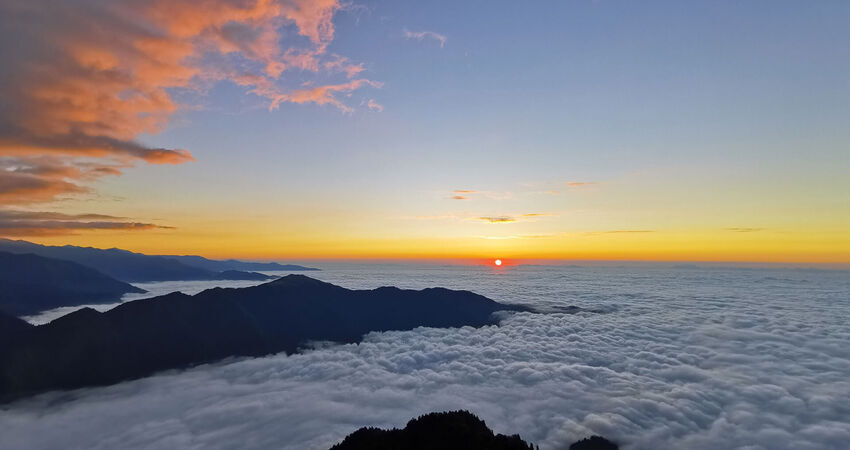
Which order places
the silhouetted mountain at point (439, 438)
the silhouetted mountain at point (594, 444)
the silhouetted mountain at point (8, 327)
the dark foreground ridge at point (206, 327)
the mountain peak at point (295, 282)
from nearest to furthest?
the silhouetted mountain at point (439, 438) → the silhouetted mountain at point (594, 444) → the dark foreground ridge at point (206, 327) → the silhouetted mountain at point (8, 327) → the mountain peak at point (295, 282)

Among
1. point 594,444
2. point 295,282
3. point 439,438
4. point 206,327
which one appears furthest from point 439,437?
point 295,282

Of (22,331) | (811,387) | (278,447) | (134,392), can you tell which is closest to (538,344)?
(811,387)

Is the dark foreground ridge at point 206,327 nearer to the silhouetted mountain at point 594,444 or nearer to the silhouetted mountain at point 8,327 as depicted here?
the silhouetted mountain at point 8,327

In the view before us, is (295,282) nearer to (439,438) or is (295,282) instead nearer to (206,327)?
(206,327)

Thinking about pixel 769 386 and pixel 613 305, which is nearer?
pixel 769 386

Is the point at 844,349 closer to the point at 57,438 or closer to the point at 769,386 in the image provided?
the point at 769,386

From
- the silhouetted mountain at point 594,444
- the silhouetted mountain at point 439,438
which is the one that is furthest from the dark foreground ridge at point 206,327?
the silhouetted mountain at point 594,444
